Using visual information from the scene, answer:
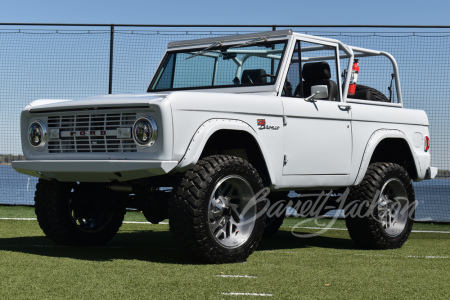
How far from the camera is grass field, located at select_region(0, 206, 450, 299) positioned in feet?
15.8

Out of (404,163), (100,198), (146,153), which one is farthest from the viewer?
(404,163)

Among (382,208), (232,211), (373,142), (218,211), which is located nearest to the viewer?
(218,211)

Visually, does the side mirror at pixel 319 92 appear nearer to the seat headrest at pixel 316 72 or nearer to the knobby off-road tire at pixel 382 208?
the seat headrest at pixel 316 72

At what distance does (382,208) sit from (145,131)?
10.7 feet

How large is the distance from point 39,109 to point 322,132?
9.15ft

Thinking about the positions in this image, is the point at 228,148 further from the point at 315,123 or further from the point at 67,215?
the point at 67,215

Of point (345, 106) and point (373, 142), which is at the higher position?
point (345, 106)

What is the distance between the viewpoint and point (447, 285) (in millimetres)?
5301

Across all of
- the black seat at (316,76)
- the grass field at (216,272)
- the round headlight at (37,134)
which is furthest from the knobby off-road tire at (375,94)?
the round headlight at (37,134)

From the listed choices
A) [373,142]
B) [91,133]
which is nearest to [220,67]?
[373,142]

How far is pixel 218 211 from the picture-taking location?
20.9ft

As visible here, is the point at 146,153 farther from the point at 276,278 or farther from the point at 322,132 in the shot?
the point at 322,132

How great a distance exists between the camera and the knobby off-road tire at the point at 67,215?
23.9ft

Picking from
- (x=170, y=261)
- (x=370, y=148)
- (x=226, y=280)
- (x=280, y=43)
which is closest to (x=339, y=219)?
(x=370, y=148)
